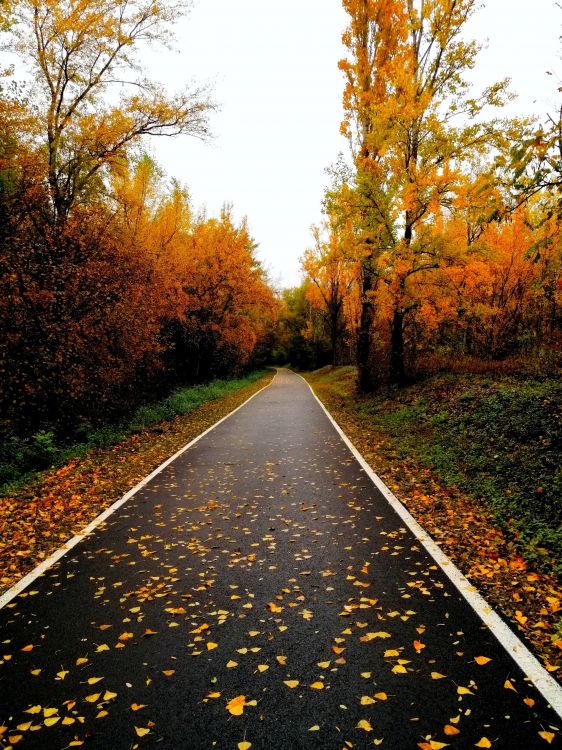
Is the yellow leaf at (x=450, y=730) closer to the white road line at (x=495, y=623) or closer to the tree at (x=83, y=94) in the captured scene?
the white road line at (x=495, y=623)

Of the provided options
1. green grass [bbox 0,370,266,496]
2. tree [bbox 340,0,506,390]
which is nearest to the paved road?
green grass [bbox 0,370,266,496]

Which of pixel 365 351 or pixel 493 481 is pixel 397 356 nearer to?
pixel 365 351

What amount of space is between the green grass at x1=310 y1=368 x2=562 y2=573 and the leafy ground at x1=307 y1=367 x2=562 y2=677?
2 centimetres

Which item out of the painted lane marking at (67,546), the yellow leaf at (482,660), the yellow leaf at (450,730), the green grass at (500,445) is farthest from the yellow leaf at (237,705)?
the green grass at (500,445)

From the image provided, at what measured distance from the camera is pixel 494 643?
11.7 ft

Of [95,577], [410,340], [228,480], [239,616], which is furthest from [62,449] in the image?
[410,340]

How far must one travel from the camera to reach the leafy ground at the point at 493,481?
445 centimetres

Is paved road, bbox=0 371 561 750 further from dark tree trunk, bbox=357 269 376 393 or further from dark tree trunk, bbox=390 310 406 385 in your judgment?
dark tree trunk, bbox=357 269 376 393

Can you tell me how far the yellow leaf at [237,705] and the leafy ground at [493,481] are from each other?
88.9 inches

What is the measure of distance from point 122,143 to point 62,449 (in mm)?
9469

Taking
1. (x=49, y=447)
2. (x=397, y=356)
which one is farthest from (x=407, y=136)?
(x=49, y=447)

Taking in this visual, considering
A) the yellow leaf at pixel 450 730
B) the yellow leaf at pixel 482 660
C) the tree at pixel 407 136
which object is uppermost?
the tree at pixel 407 136

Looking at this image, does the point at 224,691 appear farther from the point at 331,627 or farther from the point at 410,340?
the point at 410,340

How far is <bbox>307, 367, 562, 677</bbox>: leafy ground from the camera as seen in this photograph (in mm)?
4449
